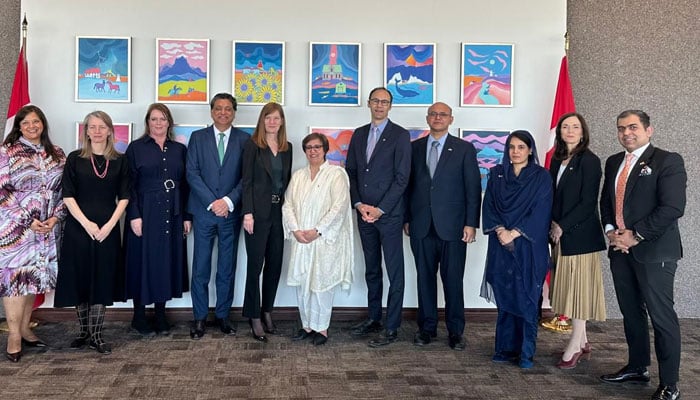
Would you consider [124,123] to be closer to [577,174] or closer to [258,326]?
[258,326]

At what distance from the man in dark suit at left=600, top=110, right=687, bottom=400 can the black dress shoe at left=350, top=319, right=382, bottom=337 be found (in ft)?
5.85

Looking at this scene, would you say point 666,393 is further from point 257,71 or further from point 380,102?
point 257,71

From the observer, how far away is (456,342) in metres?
3.92

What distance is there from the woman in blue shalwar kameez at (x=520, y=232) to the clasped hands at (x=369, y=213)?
750 mm

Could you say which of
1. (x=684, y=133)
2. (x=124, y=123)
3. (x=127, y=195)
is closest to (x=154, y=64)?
(x=124, y=123)

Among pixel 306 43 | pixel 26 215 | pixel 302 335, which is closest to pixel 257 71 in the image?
pixel 306 43

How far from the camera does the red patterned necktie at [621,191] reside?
3.17 metres

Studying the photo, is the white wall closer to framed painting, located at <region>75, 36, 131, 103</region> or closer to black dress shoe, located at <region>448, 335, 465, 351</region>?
framed painting, located at <region>75, 36, 131, 103</region>

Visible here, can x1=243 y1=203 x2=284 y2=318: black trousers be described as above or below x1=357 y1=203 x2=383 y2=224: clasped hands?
below

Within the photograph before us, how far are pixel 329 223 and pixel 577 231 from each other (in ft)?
5.26

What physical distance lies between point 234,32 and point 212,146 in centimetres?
109

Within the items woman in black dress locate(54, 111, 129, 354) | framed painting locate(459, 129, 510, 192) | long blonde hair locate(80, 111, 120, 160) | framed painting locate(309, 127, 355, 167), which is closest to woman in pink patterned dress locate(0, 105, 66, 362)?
woman in black dress locate(54, 111, 129, 354)

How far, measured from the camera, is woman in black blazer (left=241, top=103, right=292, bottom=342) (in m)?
3.99

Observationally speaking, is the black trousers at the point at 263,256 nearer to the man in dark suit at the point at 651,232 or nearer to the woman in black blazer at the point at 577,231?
the woman in black blazer at the point at 577,231
